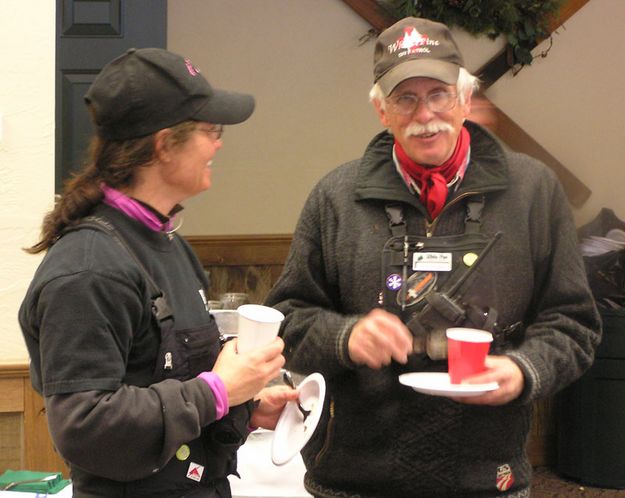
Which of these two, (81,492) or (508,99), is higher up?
(508,99)

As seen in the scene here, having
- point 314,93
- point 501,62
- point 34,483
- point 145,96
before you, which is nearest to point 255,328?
point 145,96

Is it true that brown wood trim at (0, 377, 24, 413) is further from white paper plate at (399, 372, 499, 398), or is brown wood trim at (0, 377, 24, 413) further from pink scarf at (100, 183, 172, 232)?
white paper plate at (399, 372, 499, 398)

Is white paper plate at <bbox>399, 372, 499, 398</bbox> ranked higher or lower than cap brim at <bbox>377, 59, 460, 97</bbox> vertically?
lower

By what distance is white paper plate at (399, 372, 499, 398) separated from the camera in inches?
65.2

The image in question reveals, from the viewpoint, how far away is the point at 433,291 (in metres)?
1.88

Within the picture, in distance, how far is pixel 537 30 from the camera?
5.29 m

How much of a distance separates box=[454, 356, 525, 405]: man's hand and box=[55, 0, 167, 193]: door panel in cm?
219

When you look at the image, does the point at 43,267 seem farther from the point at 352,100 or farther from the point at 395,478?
the point at 352,100

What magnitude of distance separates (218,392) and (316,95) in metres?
4.09

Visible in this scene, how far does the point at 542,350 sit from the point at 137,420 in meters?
0.85

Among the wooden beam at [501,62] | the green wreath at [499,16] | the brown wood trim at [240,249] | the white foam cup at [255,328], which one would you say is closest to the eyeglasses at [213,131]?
the white foam cup at [255,328]

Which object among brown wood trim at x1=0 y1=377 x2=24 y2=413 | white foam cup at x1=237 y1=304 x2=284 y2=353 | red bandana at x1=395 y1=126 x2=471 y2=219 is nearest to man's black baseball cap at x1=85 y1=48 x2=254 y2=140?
white foam cup at x1=237 y1=304 x2=284 y2=353

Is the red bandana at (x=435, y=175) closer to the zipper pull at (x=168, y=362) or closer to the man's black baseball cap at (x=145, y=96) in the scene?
the man's black baseball cap at (x=145, y=96)

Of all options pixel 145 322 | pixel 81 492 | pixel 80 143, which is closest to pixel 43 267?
pixel 145 322
